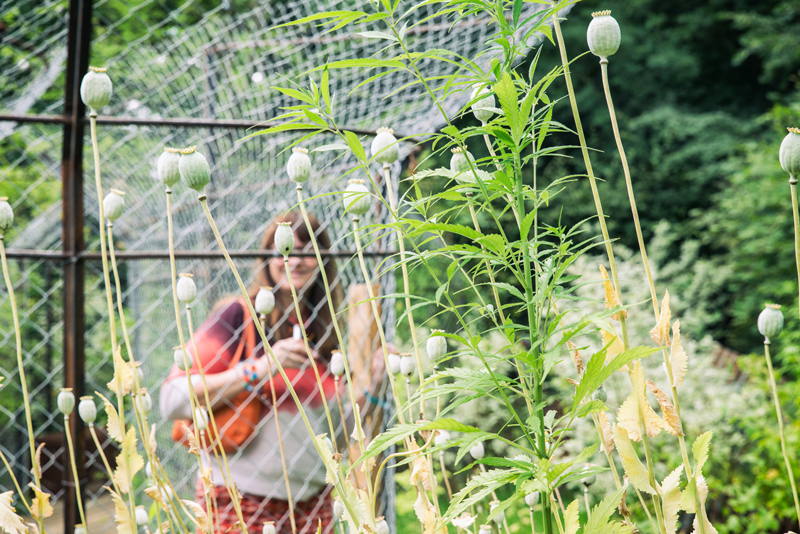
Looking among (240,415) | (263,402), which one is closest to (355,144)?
(240,415)

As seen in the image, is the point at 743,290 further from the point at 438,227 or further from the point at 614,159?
the point at 438,227

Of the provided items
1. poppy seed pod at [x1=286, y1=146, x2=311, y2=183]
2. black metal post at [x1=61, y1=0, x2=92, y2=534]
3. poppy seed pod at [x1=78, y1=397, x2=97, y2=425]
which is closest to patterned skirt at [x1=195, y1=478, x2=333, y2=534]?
black metal post at [x1=61, y1=0, x2=92, y2=534]

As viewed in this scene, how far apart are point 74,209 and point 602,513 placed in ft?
2.95

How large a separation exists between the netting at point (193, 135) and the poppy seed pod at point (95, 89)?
22.4 inches

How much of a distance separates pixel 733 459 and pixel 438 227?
2.65 meters

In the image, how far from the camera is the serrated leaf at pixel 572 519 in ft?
1.20

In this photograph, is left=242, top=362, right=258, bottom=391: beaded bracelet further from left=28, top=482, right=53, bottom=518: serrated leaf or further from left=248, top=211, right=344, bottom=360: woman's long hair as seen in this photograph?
left=28, top=482, right=53, bottom=518: serrated leaf

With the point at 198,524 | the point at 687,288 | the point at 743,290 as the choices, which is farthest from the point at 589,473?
the point at 743,290

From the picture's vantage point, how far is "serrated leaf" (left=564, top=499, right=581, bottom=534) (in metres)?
0.36

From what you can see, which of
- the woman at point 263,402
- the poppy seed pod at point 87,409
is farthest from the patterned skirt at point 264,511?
the poppy seed pod at point 87,409

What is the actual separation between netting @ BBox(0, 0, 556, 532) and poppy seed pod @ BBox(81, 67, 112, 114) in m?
0.57

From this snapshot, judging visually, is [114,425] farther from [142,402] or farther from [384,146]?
[384,146]

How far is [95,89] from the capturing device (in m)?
0.48

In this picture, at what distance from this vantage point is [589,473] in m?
0.36
